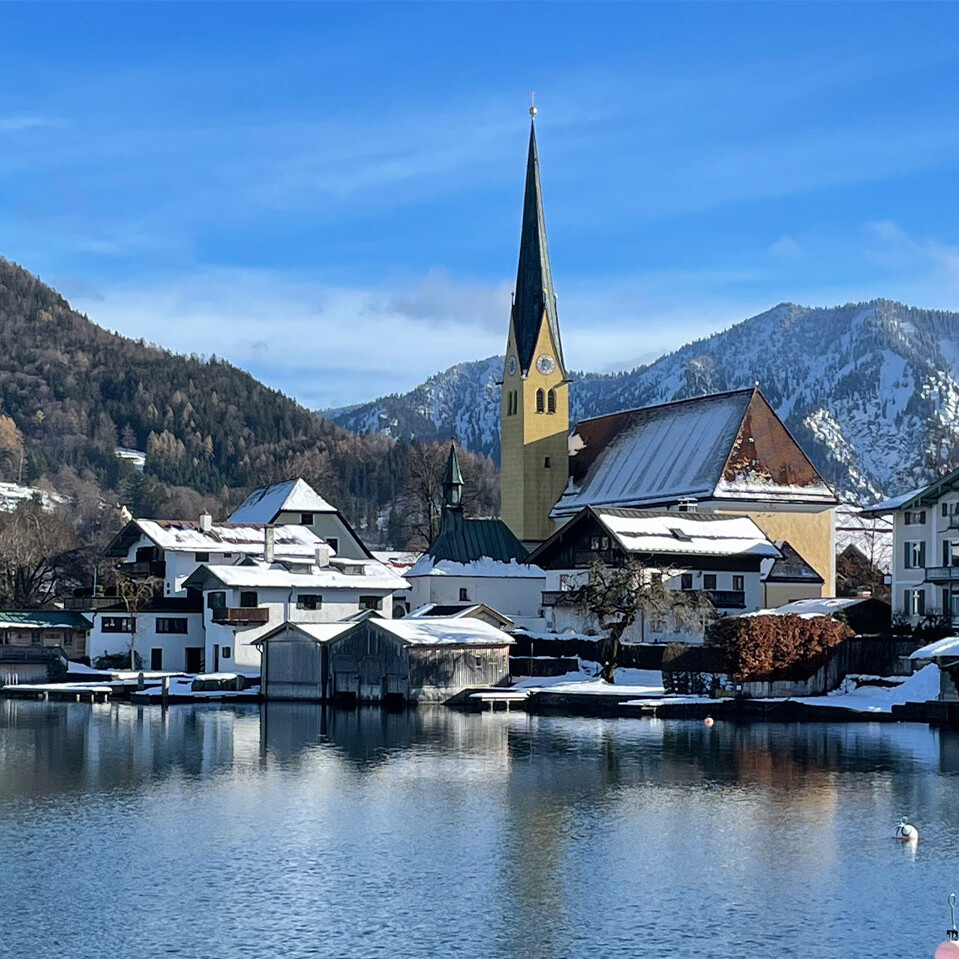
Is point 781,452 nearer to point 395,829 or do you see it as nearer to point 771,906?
point 395,829

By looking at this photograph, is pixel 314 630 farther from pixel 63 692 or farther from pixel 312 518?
pixel 312 518

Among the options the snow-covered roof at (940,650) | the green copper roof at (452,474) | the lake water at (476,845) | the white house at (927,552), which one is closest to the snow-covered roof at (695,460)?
the green copper roof at (452,474)

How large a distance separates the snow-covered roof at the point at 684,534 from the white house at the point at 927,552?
748 cm

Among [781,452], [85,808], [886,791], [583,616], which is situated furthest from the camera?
[781,452]

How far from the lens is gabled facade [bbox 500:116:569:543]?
337ft

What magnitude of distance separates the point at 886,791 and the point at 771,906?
13.9m

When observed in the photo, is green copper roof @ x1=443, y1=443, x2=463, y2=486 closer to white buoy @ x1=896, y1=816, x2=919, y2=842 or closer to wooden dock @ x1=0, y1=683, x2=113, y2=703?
wooden dock @ x1=0, y1=683, x2=113, y2=703

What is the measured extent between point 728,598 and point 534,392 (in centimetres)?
2826

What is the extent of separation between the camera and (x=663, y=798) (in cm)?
4016

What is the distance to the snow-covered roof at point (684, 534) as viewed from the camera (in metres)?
77.9

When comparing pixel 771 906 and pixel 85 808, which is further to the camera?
pixel 85 808

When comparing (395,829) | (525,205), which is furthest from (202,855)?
(525,205)

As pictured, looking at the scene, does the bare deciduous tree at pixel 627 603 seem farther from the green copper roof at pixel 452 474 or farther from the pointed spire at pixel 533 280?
the pointed spire at pixel 533 280

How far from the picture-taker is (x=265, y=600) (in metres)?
77.2
